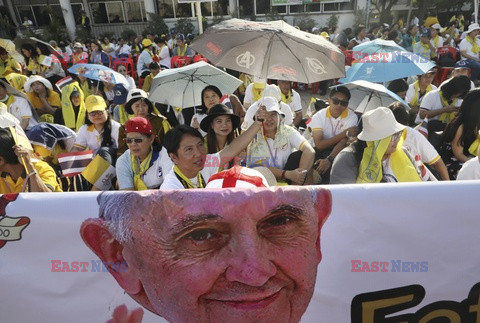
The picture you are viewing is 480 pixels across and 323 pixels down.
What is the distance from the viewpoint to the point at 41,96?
5.67 m

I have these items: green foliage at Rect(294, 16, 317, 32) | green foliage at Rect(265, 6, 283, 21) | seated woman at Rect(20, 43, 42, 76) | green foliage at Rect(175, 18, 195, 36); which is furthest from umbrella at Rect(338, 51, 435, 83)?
green foliage at Rect(265, 6, 283, 21)

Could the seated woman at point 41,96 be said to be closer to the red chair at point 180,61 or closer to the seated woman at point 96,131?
the seated woman at point 96,131

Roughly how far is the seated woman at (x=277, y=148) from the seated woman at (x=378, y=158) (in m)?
0.75

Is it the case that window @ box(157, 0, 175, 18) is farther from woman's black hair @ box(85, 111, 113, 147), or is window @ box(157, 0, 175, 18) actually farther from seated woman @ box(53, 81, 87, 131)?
woman's black hair @ box(85, 111, 113, 147)

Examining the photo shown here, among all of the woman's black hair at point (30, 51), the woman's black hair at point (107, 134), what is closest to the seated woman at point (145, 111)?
the woman's black hair at point (107, 134)

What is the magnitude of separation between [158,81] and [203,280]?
3.49 meters

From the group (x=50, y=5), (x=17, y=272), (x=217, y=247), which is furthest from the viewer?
(x=50, y=5)

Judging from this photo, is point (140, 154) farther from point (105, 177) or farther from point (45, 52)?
point (45, 52)

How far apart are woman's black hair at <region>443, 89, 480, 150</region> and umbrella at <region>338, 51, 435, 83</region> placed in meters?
1.43

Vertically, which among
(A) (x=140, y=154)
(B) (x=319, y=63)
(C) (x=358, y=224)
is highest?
(B) (x=319, y=63)

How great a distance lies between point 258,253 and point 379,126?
A: 1.54 m

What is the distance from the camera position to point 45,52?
28.6 ft

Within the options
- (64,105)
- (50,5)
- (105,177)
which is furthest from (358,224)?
(50,5)

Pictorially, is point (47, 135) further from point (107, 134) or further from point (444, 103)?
point (444, 103)
